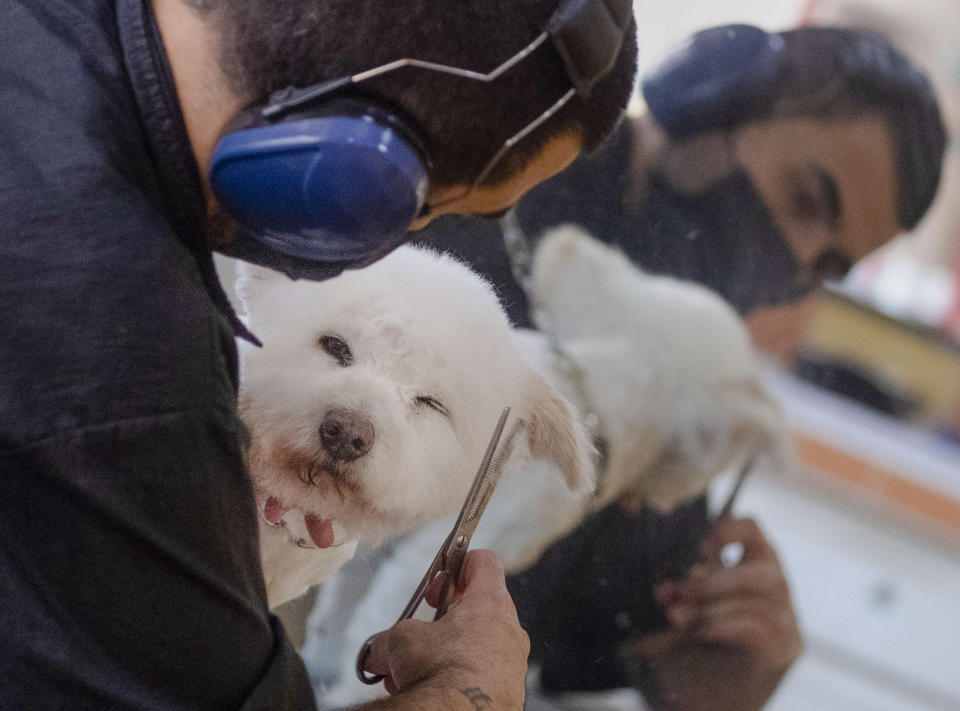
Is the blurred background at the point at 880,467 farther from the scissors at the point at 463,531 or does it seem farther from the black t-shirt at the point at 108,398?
the black t-shirt at the point at 108,398

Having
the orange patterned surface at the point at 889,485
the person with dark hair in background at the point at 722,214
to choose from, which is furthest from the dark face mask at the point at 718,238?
the orange patterned surface at the point at 889,485

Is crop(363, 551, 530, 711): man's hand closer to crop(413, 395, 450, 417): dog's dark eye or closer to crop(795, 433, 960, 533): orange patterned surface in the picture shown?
crop(413, 395, 450, 417): dog's dark eye

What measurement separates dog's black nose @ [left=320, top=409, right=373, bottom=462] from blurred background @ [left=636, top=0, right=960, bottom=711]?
560 mm

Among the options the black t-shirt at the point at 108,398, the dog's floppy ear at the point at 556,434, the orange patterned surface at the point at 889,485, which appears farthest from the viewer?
the orange patterned surface at the point at 889,485

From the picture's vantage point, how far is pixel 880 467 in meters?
1.38

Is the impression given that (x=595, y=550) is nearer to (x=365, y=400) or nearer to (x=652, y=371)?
(x=652, y=371)

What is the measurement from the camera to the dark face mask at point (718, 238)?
876mm

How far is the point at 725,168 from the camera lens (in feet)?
2.95

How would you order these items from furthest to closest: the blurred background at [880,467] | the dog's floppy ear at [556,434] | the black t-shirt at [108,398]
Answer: the blurred background at [880,467], the dog's floppy ear at [556,434], the black t-shirt at [108,398]

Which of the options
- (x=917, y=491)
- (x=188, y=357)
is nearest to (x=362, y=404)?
(x=188, y=357)

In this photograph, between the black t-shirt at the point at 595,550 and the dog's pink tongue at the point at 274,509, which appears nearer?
the dog's pink tongue at the point at 274,509

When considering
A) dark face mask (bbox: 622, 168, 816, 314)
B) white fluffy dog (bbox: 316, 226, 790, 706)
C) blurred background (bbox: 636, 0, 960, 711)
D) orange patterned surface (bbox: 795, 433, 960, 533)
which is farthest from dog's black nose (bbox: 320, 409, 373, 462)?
orange patterned surface (bbox: 795, 433, 960, 533)

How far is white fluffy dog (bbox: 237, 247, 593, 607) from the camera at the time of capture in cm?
56

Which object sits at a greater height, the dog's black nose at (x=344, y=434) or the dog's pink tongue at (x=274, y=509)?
the dog's black nose at (x=344, y=434)
